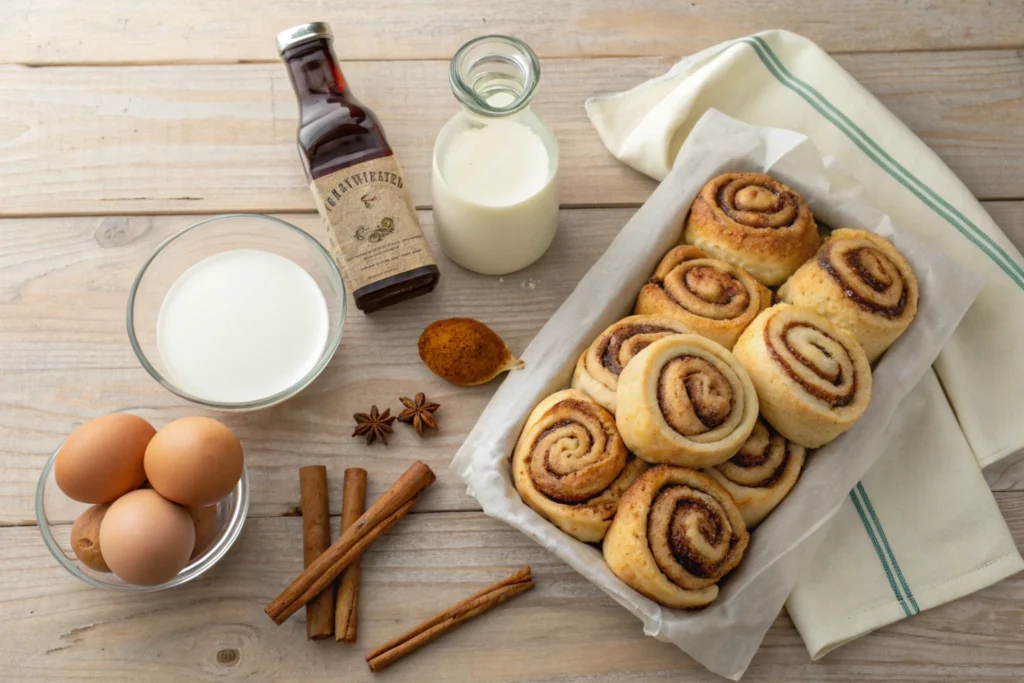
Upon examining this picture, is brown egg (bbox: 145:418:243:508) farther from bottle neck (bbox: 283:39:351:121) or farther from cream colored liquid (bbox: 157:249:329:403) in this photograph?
bottle neck (bbox: 283:39:351:121)

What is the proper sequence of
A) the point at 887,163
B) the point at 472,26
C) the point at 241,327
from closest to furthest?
the point at 241,327 < the point at 887,163 < the point at 472,26

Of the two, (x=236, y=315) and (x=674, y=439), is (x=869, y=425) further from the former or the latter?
(x=236, y=315)

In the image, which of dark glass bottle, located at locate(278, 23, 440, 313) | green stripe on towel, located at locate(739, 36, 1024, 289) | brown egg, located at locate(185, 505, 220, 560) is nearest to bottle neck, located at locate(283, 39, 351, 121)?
dark glass bottle, located at locate(278, 23, 440, 313)

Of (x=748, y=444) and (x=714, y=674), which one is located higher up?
(x=748, y=444)

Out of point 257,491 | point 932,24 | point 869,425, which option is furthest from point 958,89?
point 257,491

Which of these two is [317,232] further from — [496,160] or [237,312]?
[496,160]

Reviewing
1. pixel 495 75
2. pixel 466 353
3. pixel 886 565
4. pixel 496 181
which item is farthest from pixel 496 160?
pixel 886 565
